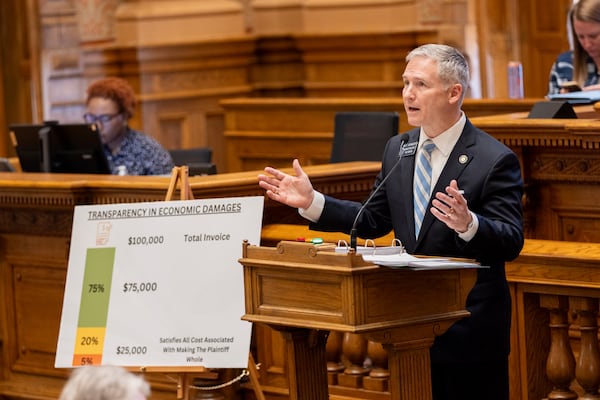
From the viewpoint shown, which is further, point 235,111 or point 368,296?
point 235,111

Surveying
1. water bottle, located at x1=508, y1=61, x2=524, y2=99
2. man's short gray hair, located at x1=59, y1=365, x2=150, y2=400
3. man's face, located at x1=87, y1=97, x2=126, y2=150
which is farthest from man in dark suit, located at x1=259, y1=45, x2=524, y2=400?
water bottle, located at x1=508, y1=61, x2=524, y2=99

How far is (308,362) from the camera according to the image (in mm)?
3939

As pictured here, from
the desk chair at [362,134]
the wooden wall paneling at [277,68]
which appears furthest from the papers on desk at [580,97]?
the wooden wall paneling at [277,68]

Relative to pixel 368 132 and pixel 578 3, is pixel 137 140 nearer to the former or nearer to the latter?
pixel 368 132

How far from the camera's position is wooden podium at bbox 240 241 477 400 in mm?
3547

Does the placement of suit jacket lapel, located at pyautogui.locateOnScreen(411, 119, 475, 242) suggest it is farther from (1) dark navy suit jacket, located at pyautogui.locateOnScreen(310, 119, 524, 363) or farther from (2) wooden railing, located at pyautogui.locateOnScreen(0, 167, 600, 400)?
(2) wooden railing, located at pyautogui.locateOnScreen(0, 167, 600, 400)

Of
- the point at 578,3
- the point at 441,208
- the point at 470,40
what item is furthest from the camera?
the point at 470,40

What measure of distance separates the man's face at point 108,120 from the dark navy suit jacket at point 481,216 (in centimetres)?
360

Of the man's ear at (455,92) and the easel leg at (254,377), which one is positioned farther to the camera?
the easel leg at (254,377)

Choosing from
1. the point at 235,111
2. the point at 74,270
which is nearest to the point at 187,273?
the point at 74,270

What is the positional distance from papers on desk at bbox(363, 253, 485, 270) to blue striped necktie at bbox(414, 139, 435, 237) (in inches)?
10.9

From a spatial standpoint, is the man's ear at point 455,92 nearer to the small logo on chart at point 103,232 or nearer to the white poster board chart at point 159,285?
the white poster board chart at point 159,285

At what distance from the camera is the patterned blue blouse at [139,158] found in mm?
7344

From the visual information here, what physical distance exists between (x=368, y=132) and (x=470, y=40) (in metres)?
4.29
